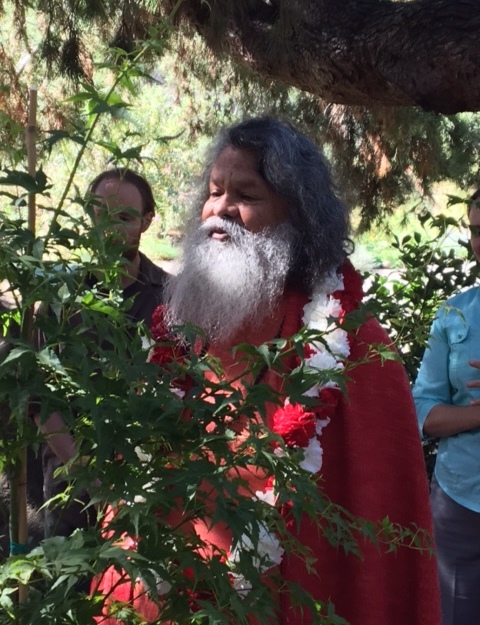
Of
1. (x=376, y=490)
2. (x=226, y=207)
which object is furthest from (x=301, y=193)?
(x=376, y=490)

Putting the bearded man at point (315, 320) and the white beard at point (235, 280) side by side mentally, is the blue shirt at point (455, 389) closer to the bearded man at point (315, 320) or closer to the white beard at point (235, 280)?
the bearded man at point (315, 320)

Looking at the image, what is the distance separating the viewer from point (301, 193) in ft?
8.87

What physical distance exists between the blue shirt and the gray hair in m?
0.66

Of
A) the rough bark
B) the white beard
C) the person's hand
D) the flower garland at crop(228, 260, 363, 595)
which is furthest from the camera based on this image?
the rough bark

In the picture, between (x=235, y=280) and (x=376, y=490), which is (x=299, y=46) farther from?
(x=376, y=490)

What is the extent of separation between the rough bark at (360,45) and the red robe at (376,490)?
1440 mm

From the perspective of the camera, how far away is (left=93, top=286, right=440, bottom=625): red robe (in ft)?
8.08

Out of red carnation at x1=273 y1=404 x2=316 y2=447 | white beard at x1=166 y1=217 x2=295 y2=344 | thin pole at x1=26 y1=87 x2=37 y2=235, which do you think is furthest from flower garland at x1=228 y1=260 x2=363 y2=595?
thin pole at x1=26 y1=87 x2=37 y2=235

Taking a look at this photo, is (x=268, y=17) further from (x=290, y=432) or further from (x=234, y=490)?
(x=234, y=490)

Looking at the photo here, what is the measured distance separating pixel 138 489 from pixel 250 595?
240mm

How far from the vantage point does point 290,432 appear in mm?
2381

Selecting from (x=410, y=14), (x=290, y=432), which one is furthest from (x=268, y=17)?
(x=290, y=432)

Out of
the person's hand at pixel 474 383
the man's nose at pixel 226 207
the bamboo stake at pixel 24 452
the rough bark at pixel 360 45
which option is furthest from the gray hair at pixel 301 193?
the bamboo stake at pixel 24 452

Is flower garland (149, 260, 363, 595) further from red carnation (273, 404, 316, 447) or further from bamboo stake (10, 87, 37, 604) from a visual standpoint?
bamboo stake (10, 87, 37, 604)
